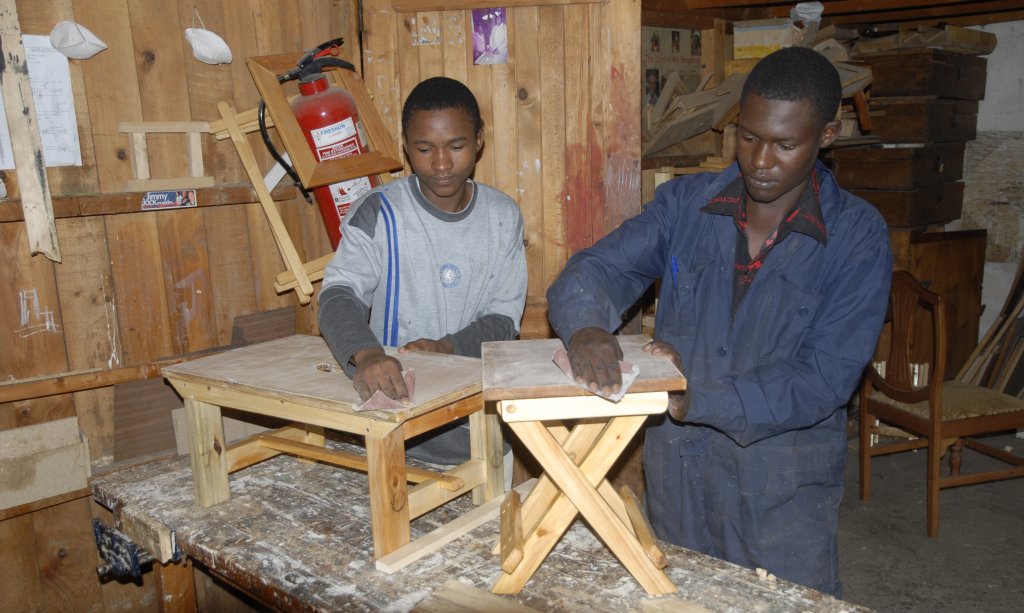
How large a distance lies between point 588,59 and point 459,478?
2.08 m

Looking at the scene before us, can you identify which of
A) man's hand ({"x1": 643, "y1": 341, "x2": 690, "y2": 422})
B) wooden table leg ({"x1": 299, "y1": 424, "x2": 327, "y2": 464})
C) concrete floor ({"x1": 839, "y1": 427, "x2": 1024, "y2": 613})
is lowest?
concrete floor ({"x1": 839, "y1": 427, "x2": 1024, "y2": 613})

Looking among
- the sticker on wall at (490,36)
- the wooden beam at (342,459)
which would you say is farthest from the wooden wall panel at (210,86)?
the wooden beam at (342,459)

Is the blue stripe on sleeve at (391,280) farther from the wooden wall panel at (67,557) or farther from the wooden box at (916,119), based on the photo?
the wooden box at (916,119)

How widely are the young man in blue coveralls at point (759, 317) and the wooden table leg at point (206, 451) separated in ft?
3.61

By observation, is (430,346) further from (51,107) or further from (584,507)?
(51,107)

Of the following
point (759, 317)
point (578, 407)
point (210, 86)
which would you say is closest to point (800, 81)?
point (759, 317)

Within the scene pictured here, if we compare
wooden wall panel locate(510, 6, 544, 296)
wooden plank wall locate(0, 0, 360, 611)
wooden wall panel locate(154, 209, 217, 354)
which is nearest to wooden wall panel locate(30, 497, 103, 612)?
wooden plank wall locate(0, 0, 360, 611)

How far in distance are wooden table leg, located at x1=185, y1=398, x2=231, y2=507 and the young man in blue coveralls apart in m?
1.10

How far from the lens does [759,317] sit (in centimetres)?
200

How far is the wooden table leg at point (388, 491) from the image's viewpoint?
70.4 inches

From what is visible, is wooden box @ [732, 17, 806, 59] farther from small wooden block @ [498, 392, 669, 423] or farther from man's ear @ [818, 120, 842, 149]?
small wooden block @ [498, 392, 669, 423]

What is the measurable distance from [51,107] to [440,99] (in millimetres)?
1431

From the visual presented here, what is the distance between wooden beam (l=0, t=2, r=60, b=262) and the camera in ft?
8.32

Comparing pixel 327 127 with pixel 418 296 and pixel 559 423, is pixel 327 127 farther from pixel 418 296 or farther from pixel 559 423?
pixel 559 423
